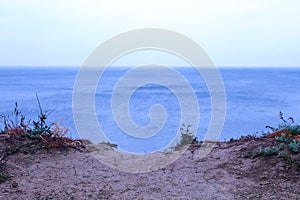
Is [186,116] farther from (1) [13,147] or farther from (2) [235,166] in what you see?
(1) [13,147]

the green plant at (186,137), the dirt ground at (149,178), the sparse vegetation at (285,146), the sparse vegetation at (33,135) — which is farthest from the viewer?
the green plant at (186,137)

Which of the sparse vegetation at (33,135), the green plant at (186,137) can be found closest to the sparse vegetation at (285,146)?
the green plant at (186,137)

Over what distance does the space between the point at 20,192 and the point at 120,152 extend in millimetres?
2407

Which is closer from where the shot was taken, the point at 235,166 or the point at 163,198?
the point at 163,198

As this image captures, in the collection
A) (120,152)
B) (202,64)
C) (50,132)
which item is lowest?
(120,152)

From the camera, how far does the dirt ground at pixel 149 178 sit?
13.5 feet

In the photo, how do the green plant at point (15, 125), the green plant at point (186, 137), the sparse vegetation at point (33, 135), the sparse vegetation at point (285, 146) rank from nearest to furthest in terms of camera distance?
the sparse vegetation at point (285, 146) < the sparse vegetation at point (33, 135) < the green plant at point (15, 125) < the green plant at point (186, 137)

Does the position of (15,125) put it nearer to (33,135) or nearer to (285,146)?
(33,135)

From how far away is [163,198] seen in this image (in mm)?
4023

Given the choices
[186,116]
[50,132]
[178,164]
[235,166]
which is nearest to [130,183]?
[178,164]

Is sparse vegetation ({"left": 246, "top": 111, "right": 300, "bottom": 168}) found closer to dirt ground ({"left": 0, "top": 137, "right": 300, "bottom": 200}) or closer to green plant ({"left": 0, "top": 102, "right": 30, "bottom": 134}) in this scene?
dirt ground ({"left": 0, "top": 137, "right": 300, "bottom": 200})

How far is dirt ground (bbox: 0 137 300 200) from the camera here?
13.5 feet

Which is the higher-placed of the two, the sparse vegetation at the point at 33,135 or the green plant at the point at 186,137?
the sparse vegetation at the point at 33,135

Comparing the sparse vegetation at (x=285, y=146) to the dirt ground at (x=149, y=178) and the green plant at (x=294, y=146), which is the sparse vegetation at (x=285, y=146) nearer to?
the green plant at (x=294, y=146)
